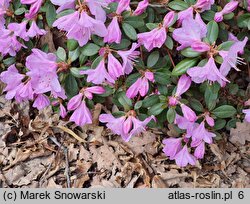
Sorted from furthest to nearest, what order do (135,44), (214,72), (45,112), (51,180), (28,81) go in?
(45,112) → (51,180) → (28,81) → (135,44) → (214,72)

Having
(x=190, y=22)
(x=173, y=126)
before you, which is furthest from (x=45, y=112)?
(x=190, y=22)

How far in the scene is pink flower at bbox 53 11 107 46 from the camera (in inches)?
65.1

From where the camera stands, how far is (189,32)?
5.59 feet

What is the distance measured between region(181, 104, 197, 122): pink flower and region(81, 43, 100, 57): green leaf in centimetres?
43

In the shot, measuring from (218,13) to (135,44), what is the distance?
0.38 m

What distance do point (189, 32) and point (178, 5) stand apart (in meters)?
0.20

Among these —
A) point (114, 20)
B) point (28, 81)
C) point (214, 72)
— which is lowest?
point (28, 81)

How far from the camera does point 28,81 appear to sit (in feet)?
6.69

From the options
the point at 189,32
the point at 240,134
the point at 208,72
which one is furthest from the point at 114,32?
the point at 240,134

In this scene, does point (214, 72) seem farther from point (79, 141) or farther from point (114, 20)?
point (79, 141)

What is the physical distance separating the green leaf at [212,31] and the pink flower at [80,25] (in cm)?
41

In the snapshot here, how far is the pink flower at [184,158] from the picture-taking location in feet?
6.72

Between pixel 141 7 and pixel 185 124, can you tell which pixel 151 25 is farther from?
pixel 185 124

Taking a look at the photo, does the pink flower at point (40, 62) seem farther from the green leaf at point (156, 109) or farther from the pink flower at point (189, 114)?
the pink flower at point (189, 114)
